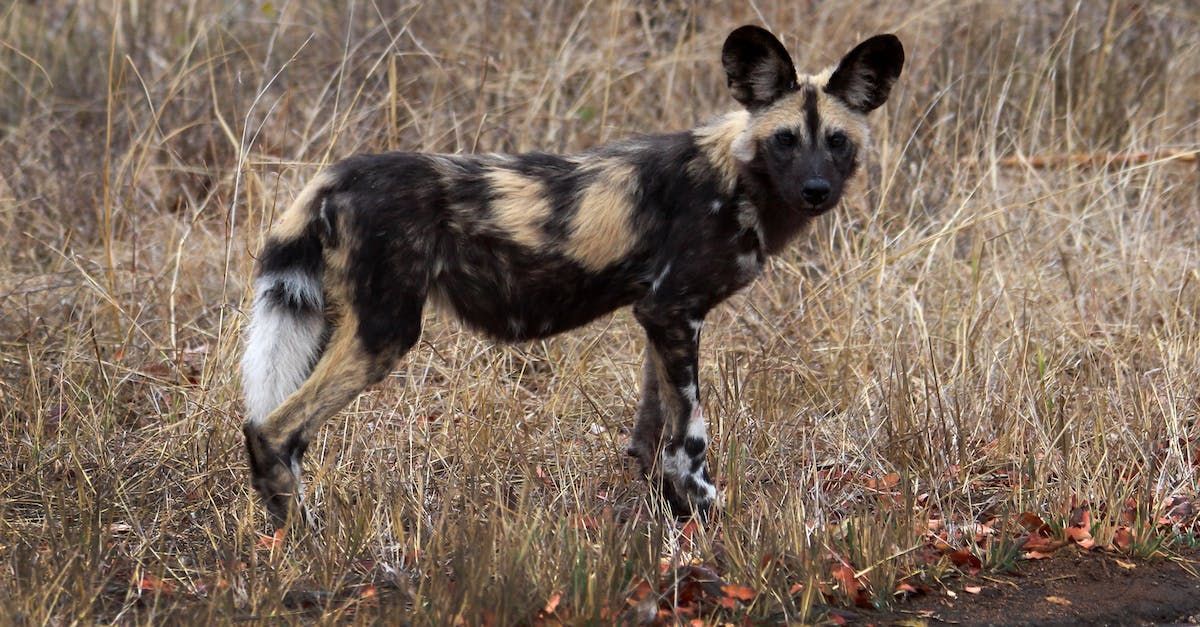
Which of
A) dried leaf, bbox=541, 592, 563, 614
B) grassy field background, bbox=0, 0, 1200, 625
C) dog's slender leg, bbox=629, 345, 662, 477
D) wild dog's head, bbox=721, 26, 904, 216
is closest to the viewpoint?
Answer: dried leaf, bbox=541, 592, 563, 614

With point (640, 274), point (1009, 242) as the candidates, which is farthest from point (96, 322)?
point (1009, 242)

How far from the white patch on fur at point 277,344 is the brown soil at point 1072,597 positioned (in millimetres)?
1519

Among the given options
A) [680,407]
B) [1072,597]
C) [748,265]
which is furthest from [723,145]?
[1072,597]

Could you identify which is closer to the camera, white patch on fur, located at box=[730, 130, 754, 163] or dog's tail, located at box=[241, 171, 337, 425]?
dog's tail, located at box=[241, 171, 337, 425]

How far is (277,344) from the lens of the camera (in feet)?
11.6

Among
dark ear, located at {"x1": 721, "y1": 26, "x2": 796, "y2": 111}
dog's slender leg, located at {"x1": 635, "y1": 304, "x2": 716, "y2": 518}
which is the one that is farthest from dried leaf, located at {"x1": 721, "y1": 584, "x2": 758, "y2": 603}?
dark ear, located at {"x1": 721, "y1": 26, "x2": 796, "y2": 111}

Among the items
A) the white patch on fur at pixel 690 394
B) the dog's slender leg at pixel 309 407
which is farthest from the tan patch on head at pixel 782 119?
the dog's slender leg at pixel 309 407

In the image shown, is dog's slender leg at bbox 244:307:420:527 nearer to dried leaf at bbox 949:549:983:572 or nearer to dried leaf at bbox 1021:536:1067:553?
dried leaf at bbox 949:549:983:572

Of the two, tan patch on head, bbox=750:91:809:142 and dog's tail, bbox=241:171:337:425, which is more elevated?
tan patch on head, bbox=750:91:809:142

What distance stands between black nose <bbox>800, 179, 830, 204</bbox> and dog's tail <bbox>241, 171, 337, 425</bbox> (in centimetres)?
119

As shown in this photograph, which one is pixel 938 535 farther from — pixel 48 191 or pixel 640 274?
pixel 48 191

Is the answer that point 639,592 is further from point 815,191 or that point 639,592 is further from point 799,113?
point 799,113

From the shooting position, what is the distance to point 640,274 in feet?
12.2

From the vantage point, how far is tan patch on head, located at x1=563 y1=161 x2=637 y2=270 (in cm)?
366
